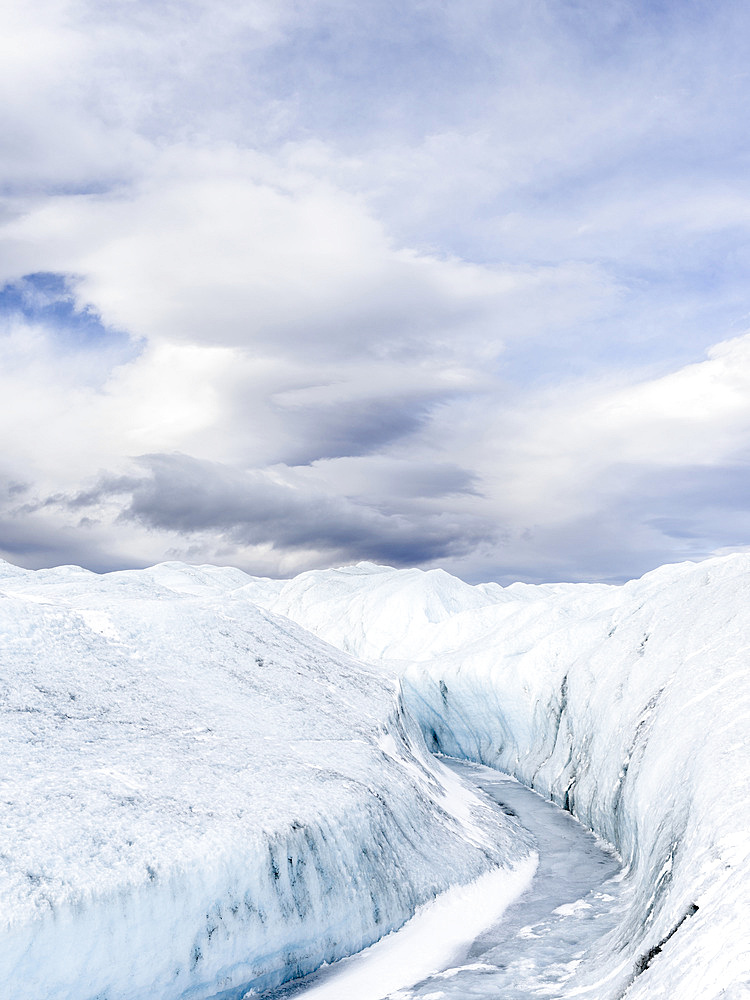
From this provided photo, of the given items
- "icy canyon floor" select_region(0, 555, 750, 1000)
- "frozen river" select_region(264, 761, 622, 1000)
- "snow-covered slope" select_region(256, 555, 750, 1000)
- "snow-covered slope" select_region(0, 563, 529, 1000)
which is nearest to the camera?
"snow-covered slope" select_region(256, 555, 750, 1000)

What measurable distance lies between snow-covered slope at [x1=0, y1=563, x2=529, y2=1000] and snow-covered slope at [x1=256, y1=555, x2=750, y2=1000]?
3.09 m

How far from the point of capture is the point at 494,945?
10.3m

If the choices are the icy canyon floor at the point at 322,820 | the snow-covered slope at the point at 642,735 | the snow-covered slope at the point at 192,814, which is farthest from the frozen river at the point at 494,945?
the snow-covered slope at the point at 642,735

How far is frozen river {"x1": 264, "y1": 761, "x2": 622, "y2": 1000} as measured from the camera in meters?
8.72

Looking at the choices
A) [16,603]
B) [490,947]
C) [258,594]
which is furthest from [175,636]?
[258,594]

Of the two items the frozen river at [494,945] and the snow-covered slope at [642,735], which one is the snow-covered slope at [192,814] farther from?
the snow-covered slope at [642,735]

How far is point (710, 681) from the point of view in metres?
11.4

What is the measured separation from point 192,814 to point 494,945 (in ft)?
15.1

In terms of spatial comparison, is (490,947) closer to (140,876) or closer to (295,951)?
(295,951)

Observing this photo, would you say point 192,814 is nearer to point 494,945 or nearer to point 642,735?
point 494,945

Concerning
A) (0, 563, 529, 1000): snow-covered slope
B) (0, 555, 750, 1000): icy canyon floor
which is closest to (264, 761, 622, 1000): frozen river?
(0, 555, 750, 1000): icy canyon floor

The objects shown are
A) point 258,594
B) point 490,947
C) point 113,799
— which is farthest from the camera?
point 258,594

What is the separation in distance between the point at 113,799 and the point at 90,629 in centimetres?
459

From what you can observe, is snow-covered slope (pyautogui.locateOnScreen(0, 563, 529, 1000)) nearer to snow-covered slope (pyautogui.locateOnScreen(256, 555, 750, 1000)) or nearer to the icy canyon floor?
the icy canyon floor
